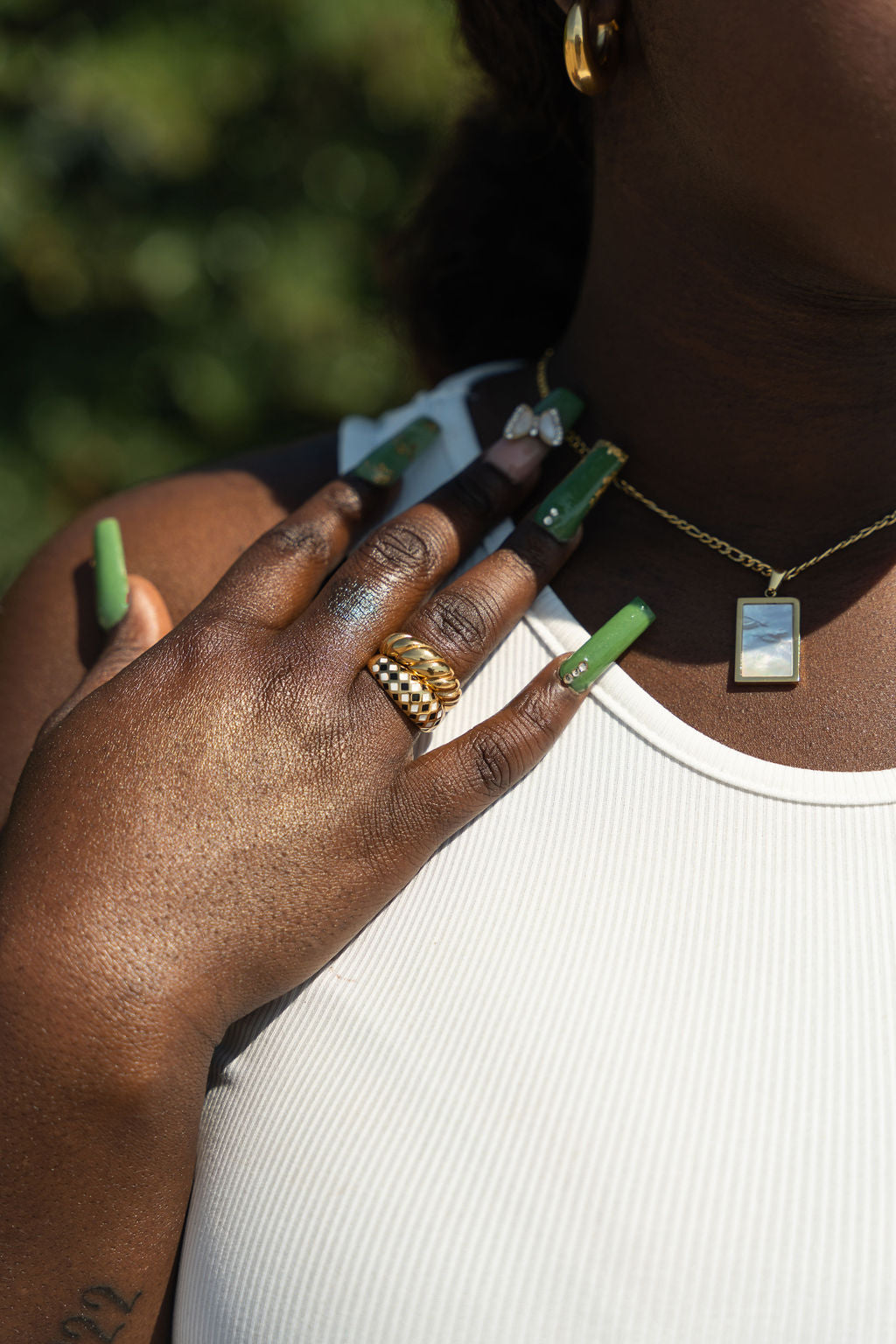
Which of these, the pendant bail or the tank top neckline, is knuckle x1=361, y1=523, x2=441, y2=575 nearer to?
the tank top neckline

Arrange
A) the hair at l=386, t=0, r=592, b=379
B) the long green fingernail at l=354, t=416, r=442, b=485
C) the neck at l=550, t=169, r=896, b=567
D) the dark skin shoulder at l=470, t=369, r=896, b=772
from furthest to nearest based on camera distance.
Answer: the hair at l=386, t=0, r=592, b=379 < the long green fingernail at l=354, t=416, r=442, b=485 < the neck at l=550, t=169, r=896, b=567 < the dark skin shoulder at l=470, t=369, r=896, b=772

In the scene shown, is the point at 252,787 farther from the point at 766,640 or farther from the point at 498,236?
the point at 498,236

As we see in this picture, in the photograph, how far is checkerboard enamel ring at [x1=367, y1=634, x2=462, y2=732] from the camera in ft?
4.26

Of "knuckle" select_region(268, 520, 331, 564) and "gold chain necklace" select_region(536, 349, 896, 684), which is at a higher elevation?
"knuckle" select_region(268, 520, 331, 564)

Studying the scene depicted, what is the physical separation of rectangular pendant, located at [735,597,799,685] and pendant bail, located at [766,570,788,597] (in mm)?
20

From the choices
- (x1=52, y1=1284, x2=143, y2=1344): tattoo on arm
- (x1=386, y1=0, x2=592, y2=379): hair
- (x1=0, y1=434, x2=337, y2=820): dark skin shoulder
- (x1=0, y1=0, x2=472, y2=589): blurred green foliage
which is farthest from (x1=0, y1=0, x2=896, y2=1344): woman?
(x1=0, y1=0, x2=472, y2=589): blurred green foliage

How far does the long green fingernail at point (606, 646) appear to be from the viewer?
1320 millimetres

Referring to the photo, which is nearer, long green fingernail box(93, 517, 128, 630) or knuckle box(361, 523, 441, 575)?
knuckle box(361, 523, 441, 575)

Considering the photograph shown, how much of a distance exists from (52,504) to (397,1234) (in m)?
3.90

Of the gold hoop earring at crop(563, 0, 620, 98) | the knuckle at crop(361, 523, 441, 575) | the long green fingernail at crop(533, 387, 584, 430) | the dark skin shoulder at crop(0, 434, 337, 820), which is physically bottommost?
the long green fingernail at crop(533, 387, 584, 430)

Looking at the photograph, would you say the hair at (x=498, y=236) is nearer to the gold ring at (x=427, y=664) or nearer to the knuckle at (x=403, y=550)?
the knuckle at (x=403, y=550)

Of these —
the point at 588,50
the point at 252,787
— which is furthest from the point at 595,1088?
the point at 588,50

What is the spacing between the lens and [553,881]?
4.04 ft

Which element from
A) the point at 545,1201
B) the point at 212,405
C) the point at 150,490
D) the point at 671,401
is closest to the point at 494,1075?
the point at 545,1201
